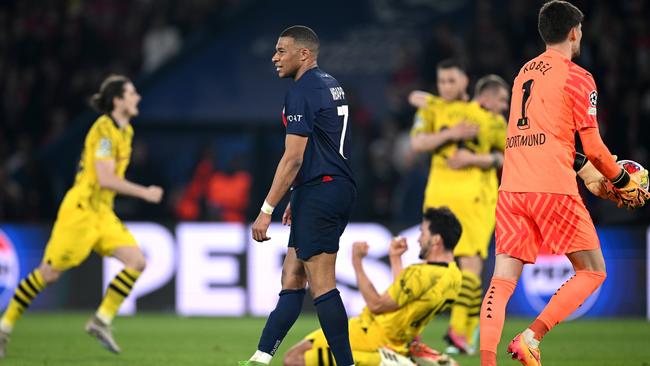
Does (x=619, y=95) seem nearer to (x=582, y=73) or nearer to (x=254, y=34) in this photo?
(x=254, y=34)

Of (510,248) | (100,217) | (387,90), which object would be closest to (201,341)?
(100,217)

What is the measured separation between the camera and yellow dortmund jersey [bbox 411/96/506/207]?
966 cm

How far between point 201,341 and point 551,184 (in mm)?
4898

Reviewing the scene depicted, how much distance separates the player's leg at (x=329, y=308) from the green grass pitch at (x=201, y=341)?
1.87 meters

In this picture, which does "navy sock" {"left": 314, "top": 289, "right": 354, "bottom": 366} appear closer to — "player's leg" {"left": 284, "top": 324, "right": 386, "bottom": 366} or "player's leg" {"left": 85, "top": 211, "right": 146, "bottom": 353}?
"player's leg" {"left": 284, "top": 324, "right": 386, "bottom": 366}

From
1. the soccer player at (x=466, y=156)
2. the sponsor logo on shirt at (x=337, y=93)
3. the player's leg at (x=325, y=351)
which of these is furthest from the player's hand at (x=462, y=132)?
the sponsor logo on shirt at (x=337, y=93)

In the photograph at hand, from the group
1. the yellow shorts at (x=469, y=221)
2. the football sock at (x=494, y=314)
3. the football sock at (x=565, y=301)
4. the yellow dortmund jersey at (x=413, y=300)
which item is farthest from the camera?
the yellow shorts at (x=469, y=221)

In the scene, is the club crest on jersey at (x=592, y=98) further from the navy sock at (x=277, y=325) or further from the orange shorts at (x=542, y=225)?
the navy sock at (x=277, y=325)

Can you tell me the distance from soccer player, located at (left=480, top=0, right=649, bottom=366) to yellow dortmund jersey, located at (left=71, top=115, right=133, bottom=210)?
388 centimetres

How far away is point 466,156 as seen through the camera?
9.55 meters

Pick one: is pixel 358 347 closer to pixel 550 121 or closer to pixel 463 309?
pixel 463 309

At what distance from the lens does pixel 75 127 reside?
1753 centimetres

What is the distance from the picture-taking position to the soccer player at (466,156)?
952 centimetres

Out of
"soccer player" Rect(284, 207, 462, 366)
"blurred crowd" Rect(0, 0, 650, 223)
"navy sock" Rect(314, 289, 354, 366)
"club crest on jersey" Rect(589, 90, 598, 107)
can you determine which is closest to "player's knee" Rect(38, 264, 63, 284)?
"soccer player" Rect(284, 207, 462, 366)
